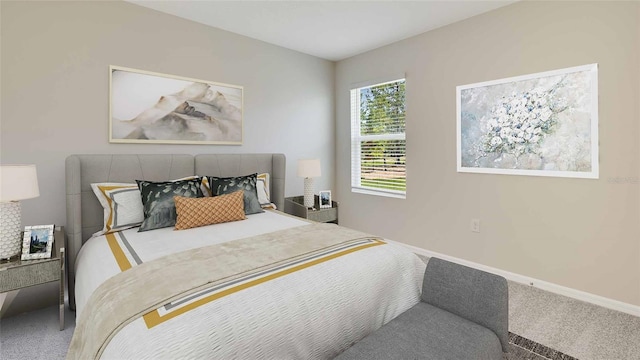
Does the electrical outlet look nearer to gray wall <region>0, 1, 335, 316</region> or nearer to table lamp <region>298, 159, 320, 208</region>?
table lamp <region>298, 159, 320, 208</region>

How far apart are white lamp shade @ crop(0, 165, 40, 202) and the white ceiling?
1726 mm

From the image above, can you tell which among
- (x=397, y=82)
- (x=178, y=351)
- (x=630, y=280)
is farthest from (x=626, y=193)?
(x=178, y=351)

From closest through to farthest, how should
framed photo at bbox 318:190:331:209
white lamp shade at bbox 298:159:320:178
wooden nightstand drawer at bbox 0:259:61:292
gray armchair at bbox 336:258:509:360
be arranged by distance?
gray armchair at bbox 336:258:509:360
wooden nightstand drawer at bbox 0:259:61:292
white lamp shade at bbox 298:159:320:178
framed photo at bbox 318:190:331:209

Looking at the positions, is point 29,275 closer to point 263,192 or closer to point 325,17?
point 263,192

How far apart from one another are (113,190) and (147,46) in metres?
1.39

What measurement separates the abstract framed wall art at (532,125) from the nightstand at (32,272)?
350cm

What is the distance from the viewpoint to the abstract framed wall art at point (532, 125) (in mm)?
2463

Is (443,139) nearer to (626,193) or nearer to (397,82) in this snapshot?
(397,82)

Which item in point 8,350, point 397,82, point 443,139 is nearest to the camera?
point 8,350

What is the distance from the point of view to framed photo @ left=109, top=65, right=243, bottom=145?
273 cm

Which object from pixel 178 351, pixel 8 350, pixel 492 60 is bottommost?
pixel 8 350

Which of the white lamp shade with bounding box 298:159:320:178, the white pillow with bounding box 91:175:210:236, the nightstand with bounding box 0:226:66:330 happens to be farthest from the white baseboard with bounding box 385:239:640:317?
the nightstand with bounding box 0:226:66:330

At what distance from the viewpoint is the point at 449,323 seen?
1467 mm

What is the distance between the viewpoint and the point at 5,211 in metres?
1.95
